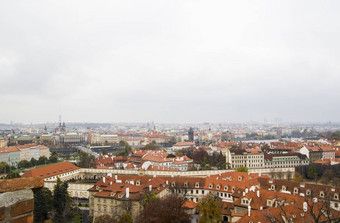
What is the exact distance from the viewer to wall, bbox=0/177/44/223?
3837 millimetres

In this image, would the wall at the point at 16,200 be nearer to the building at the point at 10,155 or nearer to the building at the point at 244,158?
the building at the point at 244,158

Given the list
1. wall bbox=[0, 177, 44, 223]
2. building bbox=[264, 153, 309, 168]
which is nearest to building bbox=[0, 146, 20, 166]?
building bbox=[264, 153, 309, 168]

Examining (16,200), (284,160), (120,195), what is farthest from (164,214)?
(284,160)

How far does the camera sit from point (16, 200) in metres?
3.95

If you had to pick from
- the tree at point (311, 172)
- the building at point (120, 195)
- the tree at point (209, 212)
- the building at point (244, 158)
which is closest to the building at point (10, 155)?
the building at point (120, 195)

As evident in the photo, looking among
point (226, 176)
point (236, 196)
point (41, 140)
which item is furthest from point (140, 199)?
point (41, 140)

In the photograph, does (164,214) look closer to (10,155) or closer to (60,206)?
(60,206)

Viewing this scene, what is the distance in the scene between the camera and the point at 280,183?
30719 mm

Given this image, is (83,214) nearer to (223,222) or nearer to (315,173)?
(223,222)

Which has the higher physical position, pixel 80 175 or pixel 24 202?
pixel 24 202

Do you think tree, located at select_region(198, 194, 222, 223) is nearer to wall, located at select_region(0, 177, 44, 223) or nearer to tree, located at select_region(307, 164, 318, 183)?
wall, located at select_region(0, 177, 44, 223)

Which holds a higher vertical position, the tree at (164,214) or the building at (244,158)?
the tree at (164,214)

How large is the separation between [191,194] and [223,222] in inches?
294

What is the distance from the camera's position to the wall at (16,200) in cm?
384
